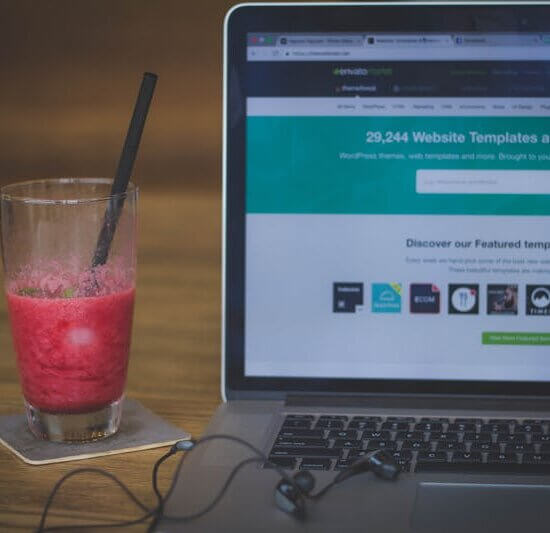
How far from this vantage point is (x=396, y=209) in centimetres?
92

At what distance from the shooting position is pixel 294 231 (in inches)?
36.3

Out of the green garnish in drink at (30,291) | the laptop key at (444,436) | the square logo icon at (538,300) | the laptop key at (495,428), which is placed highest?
the green garnish in drink at (30,291)

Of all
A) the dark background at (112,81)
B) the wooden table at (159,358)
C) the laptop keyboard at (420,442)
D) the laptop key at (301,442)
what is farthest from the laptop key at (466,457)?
the dark background at (112,81)

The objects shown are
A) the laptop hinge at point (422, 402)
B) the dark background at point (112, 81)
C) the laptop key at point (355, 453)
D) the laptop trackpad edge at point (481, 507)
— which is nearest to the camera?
the laptop trackpad edge at point (481, 507)

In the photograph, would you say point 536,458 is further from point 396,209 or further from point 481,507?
point 396,209

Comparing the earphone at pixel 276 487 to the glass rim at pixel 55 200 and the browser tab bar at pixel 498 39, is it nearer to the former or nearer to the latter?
the glass rim at pixel 55 200

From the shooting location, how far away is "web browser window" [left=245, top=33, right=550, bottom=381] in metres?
0.91

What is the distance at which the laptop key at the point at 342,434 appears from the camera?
0.81 meters

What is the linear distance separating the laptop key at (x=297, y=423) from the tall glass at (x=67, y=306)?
5.9 inches

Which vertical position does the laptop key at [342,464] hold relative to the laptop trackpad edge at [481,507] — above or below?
above

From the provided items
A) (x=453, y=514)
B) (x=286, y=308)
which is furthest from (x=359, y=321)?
(x=453, y=514)

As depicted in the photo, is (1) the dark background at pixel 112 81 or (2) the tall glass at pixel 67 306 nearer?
(2) the tall glass at pixel 67 306

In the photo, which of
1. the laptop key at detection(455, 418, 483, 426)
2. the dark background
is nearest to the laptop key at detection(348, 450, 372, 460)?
the laptop key at detection(455, 418, 483, 426)

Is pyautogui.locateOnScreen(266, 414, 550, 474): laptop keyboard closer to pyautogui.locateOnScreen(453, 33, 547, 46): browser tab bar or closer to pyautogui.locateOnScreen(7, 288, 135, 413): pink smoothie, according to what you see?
pyautogui.locateOnScreen(7, 288, 135, 413): pink smoothie
